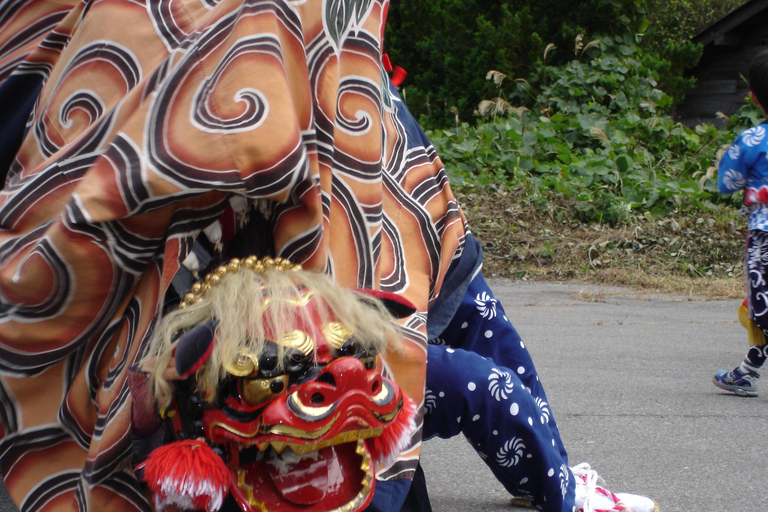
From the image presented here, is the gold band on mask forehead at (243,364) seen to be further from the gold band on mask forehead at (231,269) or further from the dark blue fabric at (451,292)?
the dark blue fabric at (451,292)

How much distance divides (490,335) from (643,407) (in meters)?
1.60

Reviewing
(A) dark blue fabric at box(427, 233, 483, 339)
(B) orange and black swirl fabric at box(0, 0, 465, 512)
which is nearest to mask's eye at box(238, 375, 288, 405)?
(B) orange and black swirl fabric at box(0, 0, 465, 512)

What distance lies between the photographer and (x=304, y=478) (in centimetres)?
135

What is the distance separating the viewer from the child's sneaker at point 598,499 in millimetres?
2043

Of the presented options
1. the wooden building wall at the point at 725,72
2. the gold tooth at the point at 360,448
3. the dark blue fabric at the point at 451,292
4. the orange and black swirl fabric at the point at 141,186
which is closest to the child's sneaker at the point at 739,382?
the dark blue fabric at the point at 451,292

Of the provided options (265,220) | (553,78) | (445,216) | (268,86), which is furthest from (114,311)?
(553,78)

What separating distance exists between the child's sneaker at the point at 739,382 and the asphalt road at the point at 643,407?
45 mm

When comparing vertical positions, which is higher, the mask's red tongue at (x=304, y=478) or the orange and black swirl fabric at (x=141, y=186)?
the orange and black swirl fabric at (x=141, y=186)

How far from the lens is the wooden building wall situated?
457 inches

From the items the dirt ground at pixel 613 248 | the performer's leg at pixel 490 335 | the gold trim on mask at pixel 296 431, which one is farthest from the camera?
the dirt ground at pixel 613 248

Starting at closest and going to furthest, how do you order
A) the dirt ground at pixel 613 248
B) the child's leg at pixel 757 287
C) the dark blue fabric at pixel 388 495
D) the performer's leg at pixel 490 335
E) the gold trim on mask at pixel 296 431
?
the gold trim on mask at pixel 296 431 < the dark blue fabric at pixel 388 495 < the performer's leg at pixel 490 335 < the child's leg at pixel 757 287 < the dirt ground at pixel 613 248

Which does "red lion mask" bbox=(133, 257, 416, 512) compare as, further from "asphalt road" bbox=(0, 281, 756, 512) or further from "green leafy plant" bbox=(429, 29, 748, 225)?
"green leafy plant" bbox=(429, 29, 748, 225)

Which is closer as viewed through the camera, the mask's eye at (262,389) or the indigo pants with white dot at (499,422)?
the mask's eye at (262,389)

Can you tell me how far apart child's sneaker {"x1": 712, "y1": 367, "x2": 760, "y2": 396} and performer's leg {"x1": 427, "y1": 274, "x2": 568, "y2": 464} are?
191cm
